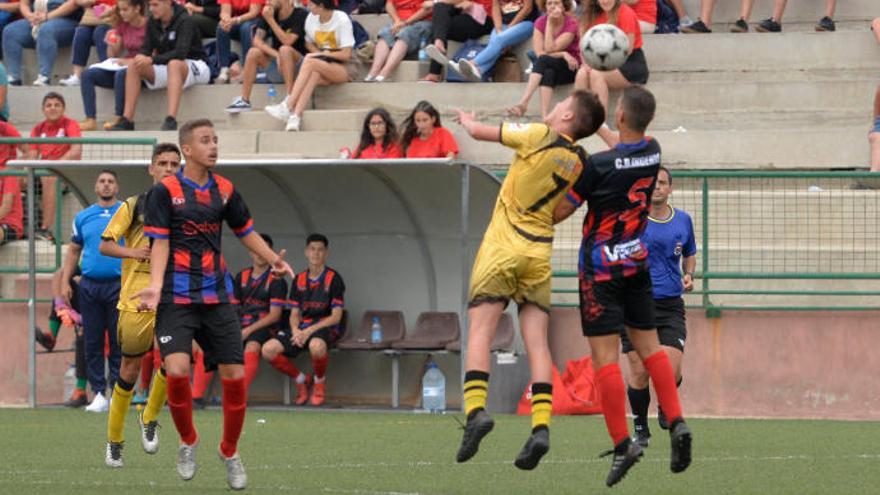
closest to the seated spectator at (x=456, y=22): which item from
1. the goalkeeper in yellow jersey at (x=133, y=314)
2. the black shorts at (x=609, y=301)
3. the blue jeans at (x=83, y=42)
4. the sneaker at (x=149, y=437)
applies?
the blue jeans at (x=83, y=42)

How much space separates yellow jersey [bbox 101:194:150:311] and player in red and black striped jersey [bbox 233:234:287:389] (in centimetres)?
488

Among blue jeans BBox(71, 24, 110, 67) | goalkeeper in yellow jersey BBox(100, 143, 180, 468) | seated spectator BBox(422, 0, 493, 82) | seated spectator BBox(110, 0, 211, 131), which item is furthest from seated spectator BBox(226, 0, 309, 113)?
goalkeeper in yellow jersey BBox(100, 143, 180, 468)

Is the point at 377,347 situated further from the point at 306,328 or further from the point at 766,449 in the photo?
the point at 766,449

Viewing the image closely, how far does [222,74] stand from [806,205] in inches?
305

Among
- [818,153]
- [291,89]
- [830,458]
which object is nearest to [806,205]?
[818,153]

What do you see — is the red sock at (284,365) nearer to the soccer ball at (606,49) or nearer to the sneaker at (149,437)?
the soccer ball at (606,49)

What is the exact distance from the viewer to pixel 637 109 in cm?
864

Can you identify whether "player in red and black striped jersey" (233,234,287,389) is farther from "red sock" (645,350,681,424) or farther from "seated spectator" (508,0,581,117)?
"red sock" (645,350,681,424)

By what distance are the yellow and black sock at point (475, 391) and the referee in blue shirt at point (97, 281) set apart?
6.77 metres

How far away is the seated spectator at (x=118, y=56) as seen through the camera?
19.6 meters

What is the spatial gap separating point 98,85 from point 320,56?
283cm

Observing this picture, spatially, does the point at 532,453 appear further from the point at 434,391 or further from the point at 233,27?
the point at 233,27

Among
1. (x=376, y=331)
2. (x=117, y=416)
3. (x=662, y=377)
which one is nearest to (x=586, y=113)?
(x=662, y=377)

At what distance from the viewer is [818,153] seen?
17.0m
